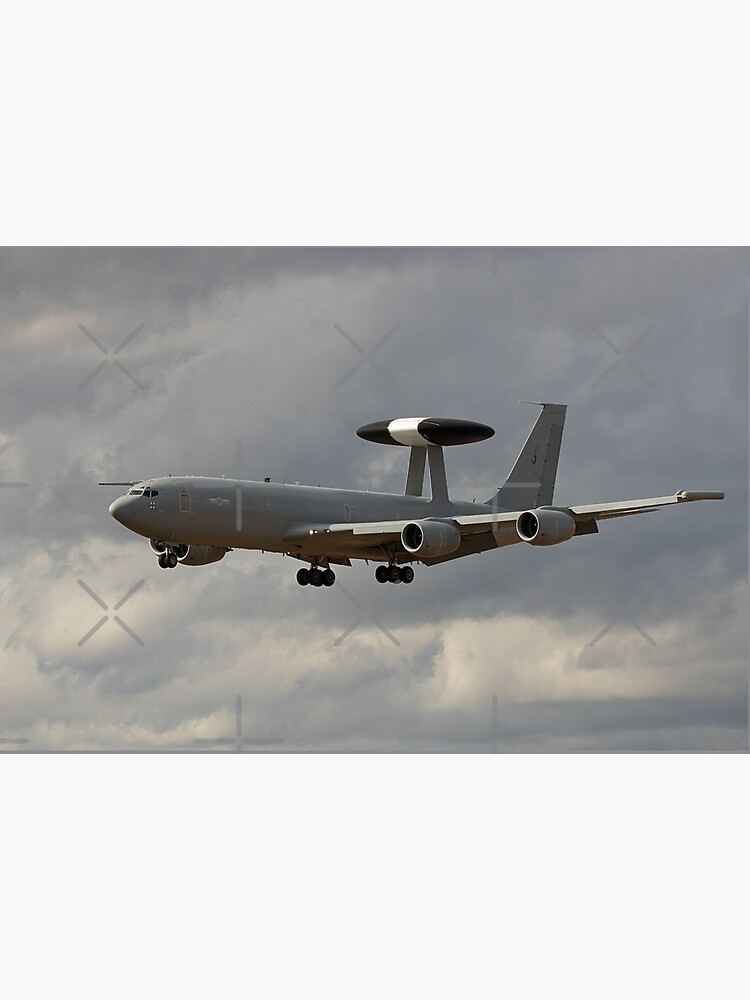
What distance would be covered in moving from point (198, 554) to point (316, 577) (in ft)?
6.74

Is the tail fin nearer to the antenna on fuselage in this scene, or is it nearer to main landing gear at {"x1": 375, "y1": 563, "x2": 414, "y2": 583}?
the antenna on fuselage

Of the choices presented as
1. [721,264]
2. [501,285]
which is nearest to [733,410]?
[721,264]

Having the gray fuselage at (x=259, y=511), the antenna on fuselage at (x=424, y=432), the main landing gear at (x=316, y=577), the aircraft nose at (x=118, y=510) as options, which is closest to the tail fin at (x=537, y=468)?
Answer: the gray fuselage at (x=259, y=511)

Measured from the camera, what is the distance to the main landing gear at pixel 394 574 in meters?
22.8

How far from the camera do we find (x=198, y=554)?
2202 cm

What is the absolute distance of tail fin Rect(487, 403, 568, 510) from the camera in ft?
73.9

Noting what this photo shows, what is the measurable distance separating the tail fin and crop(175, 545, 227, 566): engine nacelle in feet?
16.6

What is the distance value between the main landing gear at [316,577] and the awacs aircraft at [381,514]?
3cm

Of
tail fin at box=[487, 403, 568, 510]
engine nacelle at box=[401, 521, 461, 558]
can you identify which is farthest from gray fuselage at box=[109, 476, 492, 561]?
tail fin at box=[487, 403, 568, 510]

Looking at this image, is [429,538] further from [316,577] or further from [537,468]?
[537,468]

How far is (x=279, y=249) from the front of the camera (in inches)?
785

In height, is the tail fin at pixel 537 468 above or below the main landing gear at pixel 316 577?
above

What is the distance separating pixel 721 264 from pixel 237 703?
403 inches

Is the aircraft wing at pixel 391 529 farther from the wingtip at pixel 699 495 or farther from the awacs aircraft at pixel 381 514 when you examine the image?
the wingtip at pixel 699 495
